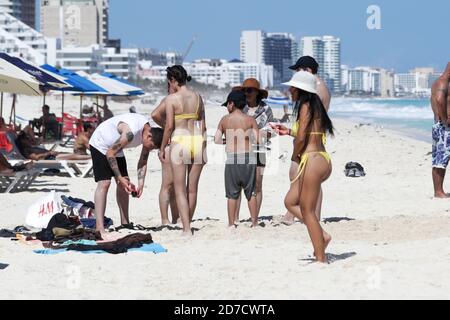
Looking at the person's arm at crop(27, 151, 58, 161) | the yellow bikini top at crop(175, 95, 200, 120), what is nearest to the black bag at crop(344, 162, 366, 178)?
the person's arm at crop(27, 151, 58, 161)

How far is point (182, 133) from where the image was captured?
770cm

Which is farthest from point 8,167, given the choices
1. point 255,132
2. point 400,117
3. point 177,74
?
point 400,117

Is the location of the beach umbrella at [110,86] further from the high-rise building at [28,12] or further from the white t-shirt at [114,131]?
the high-rise building at [28,12]

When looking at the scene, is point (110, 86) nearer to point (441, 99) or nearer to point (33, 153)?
point (33, 153)

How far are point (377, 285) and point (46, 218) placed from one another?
12.3 ft

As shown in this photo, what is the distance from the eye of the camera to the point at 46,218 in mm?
8133

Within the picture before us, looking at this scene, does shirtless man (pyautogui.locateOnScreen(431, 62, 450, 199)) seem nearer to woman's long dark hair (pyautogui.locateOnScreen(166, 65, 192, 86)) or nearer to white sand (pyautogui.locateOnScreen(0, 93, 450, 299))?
white sand (pyautogui.locateOnScreen(0, 93, 450, 299))

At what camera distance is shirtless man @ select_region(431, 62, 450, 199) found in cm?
991

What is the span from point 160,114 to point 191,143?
0.36m

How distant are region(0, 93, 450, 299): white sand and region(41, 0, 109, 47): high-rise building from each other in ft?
570

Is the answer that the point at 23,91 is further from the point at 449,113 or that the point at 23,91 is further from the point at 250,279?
the point at 250,279

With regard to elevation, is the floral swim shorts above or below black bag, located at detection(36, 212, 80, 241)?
above

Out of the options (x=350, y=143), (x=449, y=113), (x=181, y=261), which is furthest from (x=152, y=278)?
(x=350, y=143)

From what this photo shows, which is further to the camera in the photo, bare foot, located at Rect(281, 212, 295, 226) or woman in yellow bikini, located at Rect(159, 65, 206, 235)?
bare foot, located at Rect(281, 212, 295, 226)
